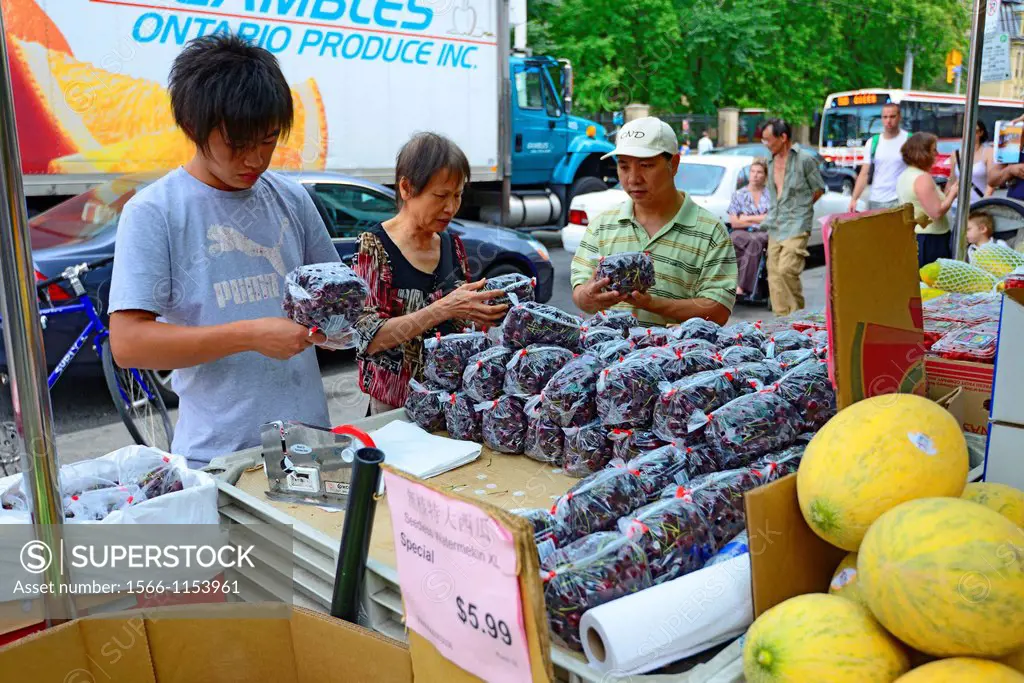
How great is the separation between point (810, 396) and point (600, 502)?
1.85ft

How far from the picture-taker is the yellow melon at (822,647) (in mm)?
1098

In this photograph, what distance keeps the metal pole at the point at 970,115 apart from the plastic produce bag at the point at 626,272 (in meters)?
1.69

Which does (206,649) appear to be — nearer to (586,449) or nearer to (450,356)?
(586,449)

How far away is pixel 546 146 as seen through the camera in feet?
45.0

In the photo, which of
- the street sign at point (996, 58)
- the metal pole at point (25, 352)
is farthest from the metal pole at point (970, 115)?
the metal pole at point (25, 352)

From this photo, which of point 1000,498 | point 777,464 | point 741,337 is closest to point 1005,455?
point 1000,498

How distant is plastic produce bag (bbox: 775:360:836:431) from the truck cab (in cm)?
1134

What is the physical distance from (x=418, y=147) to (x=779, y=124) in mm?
5981

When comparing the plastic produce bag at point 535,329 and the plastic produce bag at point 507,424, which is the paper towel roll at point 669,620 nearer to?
the plastic produce bag at point 507,424

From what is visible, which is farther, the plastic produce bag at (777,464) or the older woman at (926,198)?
the older woman at (926,198)

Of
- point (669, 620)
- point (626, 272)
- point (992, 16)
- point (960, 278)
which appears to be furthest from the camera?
point (992, 16)

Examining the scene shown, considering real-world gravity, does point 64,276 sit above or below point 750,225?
above

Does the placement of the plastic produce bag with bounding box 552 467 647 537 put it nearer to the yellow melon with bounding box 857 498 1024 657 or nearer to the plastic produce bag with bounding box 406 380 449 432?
the yellow melon with bounding box 857 498 1024 657

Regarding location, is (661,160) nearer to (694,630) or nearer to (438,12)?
(694,630)
